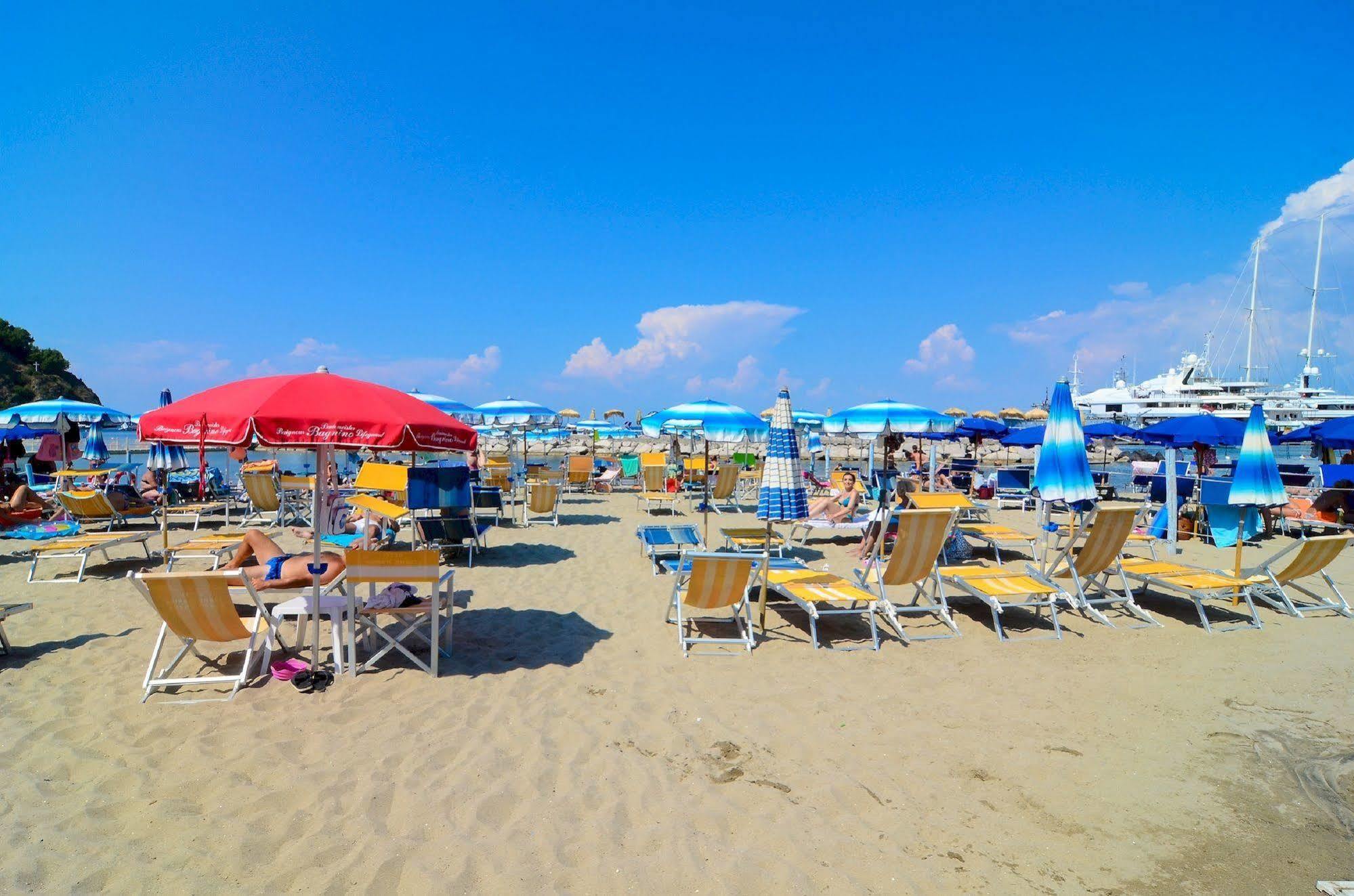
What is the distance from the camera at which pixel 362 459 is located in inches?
761

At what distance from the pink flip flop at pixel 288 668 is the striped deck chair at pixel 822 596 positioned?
3.47m

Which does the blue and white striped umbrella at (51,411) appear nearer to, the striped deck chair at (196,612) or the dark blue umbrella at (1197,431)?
the striped deck chair at (196,612)

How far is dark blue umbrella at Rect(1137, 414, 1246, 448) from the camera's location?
11539mm

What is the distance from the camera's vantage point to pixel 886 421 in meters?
9.59

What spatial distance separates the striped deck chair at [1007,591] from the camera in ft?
18.3

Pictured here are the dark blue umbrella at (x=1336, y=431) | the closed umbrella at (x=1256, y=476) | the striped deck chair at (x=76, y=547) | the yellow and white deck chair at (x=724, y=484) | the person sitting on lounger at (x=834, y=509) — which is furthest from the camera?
the yellow and white deck chair at (x=724, y=484)

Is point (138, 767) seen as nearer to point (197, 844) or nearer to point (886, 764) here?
point (197, 844)

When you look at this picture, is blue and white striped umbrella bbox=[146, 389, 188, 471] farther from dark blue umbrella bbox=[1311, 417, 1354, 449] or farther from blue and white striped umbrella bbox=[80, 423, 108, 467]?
dark blue umbrella bbox=[1311, 417, 1354, 449]

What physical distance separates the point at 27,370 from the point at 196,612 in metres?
69.9

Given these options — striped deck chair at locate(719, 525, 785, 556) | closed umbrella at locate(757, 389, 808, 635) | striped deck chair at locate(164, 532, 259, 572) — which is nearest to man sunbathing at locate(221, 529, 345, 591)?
striped deck chair at locate(164, 532, 259, 572)

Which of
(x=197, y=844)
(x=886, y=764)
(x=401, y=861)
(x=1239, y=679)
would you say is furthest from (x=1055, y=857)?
(x=197, y=844)

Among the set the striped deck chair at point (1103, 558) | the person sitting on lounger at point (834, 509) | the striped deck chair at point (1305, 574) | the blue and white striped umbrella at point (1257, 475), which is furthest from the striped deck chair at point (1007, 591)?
the person sitting on lounger at point (834, 509)

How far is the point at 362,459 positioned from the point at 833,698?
18.3 metres

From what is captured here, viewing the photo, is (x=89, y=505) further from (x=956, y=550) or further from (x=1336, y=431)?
(x=1336, y=431)
